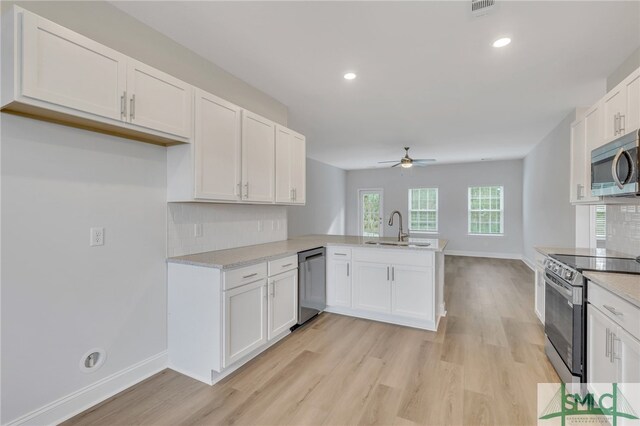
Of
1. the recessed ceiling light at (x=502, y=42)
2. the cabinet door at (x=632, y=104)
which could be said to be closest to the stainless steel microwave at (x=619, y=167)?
→ the cabinet door at (x=632, y=104)

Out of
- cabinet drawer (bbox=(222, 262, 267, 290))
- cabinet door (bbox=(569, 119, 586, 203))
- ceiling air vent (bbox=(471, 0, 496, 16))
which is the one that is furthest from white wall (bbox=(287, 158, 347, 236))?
ceiling air vent (bbox=(471, 0, 496, 16))

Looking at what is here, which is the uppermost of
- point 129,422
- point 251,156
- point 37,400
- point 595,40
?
point 595,40

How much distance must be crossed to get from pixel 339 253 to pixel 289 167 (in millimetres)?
1207

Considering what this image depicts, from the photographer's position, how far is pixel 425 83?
322cm

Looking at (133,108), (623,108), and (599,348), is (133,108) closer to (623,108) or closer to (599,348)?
(599,348)

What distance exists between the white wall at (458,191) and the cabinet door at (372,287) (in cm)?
600

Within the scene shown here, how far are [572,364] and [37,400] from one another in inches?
133

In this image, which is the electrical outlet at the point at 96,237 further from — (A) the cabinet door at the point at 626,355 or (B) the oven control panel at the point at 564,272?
(B) the oven control panel at the point at 564,272

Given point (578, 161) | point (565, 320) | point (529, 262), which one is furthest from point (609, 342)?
point (529, 262)

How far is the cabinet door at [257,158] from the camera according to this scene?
9.53 feet

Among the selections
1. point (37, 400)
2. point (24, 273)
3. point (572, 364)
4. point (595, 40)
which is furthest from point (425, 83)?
point (37, 400)

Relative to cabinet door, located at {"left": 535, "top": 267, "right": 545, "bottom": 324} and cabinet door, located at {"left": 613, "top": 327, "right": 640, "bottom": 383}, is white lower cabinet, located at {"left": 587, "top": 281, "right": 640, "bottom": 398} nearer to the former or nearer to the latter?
cabinet door, located at {"left": 613, "top": 327, "right": 640, "bottom": 383}

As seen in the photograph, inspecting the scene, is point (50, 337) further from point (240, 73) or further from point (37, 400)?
point (240, 73)
